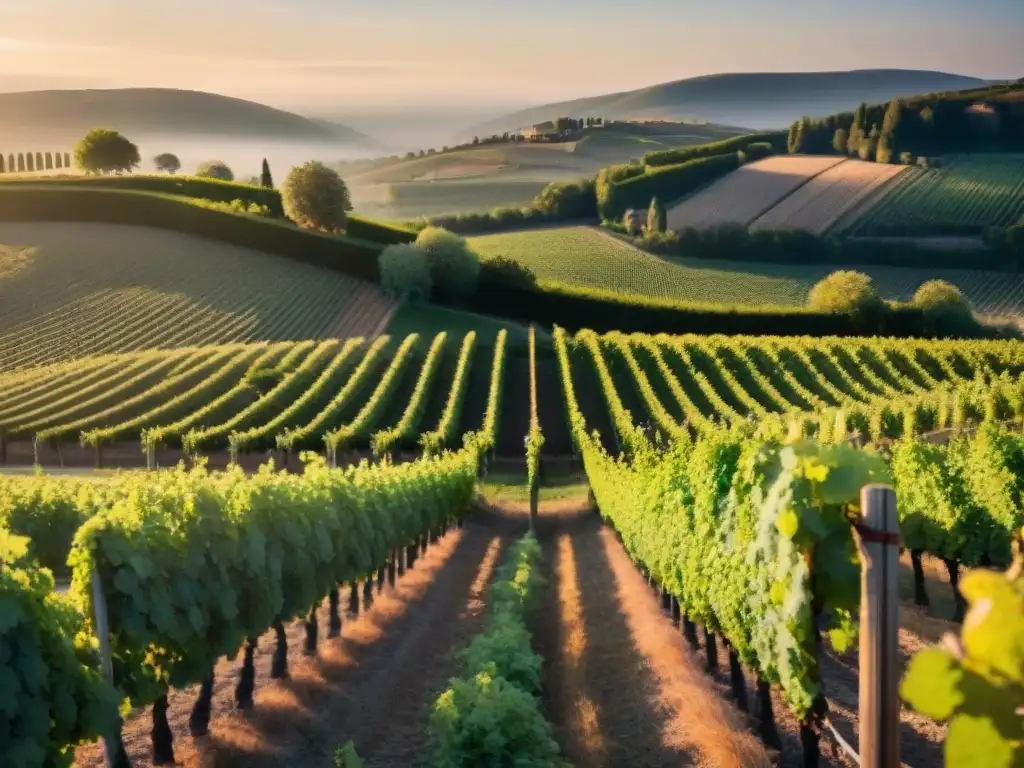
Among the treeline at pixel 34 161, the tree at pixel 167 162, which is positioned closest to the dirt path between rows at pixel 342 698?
the treeline at pixel 34 161

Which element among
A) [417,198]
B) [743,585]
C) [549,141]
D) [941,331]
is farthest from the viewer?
[549,141]

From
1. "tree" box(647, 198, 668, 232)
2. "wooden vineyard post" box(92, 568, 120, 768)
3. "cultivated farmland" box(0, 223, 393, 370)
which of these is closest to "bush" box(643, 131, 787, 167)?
"tree" box(647, 198, 668, 232)

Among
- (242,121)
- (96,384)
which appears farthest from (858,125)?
(242,121)

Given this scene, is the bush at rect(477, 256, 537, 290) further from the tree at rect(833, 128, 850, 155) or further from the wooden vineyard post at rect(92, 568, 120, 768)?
the tree at rect(833, 128, 850, 155)

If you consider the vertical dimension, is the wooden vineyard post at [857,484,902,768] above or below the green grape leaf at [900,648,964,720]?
below

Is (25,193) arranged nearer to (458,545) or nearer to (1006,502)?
(458,545)
